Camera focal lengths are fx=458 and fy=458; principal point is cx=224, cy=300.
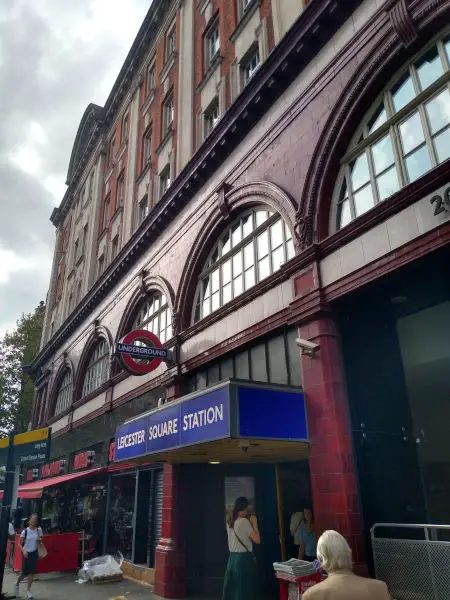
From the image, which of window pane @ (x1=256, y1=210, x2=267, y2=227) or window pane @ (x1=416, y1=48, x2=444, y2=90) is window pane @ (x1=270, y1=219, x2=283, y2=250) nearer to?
window pane @ (x1=256, y1=210, x2=267, y2=227)

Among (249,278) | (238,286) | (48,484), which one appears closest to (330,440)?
(249,278)

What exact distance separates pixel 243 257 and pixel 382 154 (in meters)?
4.77

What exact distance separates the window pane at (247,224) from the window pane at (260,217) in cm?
28

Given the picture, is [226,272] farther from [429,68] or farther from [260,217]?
[429,68]

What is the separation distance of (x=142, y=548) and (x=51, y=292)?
26.3 meters

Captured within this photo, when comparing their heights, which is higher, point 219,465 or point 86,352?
point 86,352

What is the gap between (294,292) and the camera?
9.46 meters

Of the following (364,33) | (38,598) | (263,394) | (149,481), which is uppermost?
(364,33)

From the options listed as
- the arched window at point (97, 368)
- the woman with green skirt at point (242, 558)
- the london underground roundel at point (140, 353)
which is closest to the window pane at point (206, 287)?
the london underground roundel at point (140, 353)

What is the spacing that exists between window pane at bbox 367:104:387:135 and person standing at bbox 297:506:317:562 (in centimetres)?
790

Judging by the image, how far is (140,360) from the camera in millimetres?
14773

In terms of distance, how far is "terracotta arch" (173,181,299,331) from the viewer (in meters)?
10.6

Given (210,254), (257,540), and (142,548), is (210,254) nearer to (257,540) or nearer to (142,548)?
(257,540)

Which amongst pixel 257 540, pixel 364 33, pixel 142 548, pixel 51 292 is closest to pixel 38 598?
pixel 142 548
